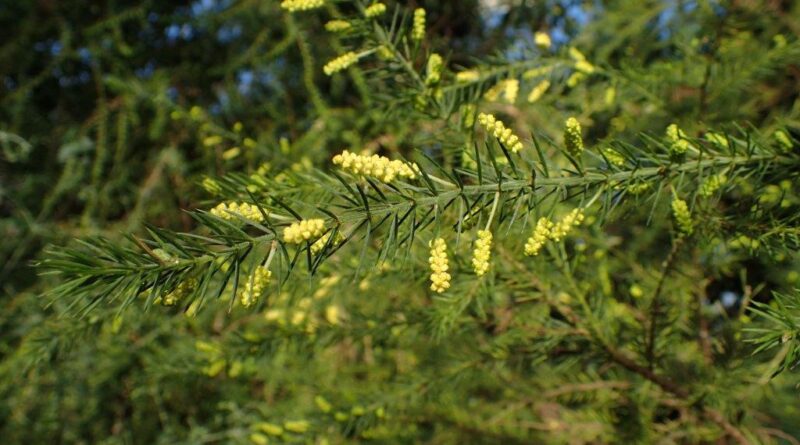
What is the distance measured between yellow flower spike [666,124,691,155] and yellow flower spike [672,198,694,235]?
0.19 ft

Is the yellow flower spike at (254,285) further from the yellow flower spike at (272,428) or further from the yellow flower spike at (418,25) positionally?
the yellow flower spike at (272,428)

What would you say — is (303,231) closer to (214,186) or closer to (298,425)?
(214,186)

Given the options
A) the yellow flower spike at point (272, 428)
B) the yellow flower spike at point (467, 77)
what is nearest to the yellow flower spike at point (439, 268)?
the yellow flower spike at point (467, 77)

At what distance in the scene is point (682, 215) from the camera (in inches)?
23.2

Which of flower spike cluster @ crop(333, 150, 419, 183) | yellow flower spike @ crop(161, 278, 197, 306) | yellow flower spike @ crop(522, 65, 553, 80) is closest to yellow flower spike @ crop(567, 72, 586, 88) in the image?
yellow flower spike @ crop(522, 65, 553, 80)

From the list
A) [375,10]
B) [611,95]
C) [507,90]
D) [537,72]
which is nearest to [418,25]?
[375,10]

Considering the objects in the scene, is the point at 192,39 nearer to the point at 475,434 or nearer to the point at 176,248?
the point at 475,434

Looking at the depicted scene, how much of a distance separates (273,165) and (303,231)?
2.84 feet

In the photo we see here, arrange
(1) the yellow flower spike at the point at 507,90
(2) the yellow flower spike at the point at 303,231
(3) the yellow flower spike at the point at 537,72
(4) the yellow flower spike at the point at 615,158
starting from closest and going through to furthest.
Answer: (2) the yellow flower spike at the point at 303,231
(4) the yellow flower spike at the point at 615,158
(1) the yellow flower spike at the point at 507,90
(3) the yellow flower spike at the point at 537,72

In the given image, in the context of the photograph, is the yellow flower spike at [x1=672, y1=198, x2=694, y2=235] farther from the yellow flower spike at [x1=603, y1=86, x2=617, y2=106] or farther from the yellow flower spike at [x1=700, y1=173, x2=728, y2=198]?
the yellow flower spike at [x1=603, y1=86, x2=617, y2=106]

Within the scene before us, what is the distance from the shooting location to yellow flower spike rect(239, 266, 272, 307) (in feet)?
1.49

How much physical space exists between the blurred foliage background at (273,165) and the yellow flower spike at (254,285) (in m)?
0.28

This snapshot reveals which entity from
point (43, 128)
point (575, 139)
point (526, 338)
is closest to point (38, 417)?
point (43, 128)

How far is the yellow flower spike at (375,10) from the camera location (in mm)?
717
